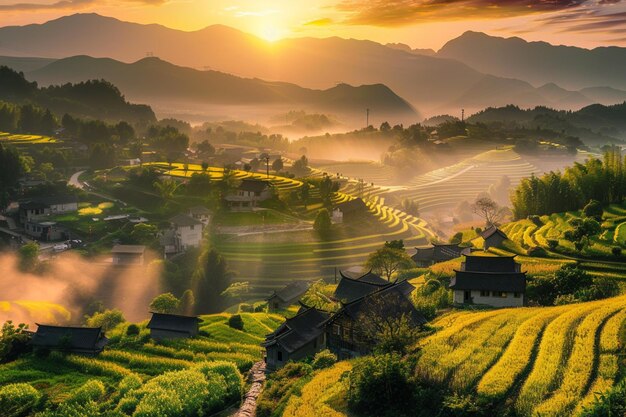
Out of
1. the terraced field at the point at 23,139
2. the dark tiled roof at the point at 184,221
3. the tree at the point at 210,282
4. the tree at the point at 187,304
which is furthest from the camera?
the terraced field at the point at 23,139

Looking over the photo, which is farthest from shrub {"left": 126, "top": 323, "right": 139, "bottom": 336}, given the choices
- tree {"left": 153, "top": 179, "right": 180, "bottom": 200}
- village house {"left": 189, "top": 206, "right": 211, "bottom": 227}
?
tree {"left": 153, "top": 179, "right": 180, "bottom": 200}

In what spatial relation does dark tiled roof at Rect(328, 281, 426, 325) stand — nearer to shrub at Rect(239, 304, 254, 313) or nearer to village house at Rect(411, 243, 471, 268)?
shrub at Rect(239, 304, 254, 313)

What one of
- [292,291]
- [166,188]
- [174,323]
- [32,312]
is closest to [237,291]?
[292,291]

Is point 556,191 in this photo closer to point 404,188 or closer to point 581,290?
point 581,290

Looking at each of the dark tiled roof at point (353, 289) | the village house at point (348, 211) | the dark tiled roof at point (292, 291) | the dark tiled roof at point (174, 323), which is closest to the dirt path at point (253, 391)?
the dark tiled roof at point (174, 323)

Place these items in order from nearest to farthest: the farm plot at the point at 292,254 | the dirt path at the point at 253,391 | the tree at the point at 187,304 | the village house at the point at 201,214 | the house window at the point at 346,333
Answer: the dirt path at the point at 253,391
the house window at the point at 346,333
the tree at the point at 187,304
the farm plot at the point at 292,254
the village house at the point at 201,214

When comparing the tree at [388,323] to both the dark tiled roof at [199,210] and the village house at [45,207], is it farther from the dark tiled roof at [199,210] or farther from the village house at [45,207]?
the village house at [45,207]

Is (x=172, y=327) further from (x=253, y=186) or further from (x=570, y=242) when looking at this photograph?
(x=253, y=186)
